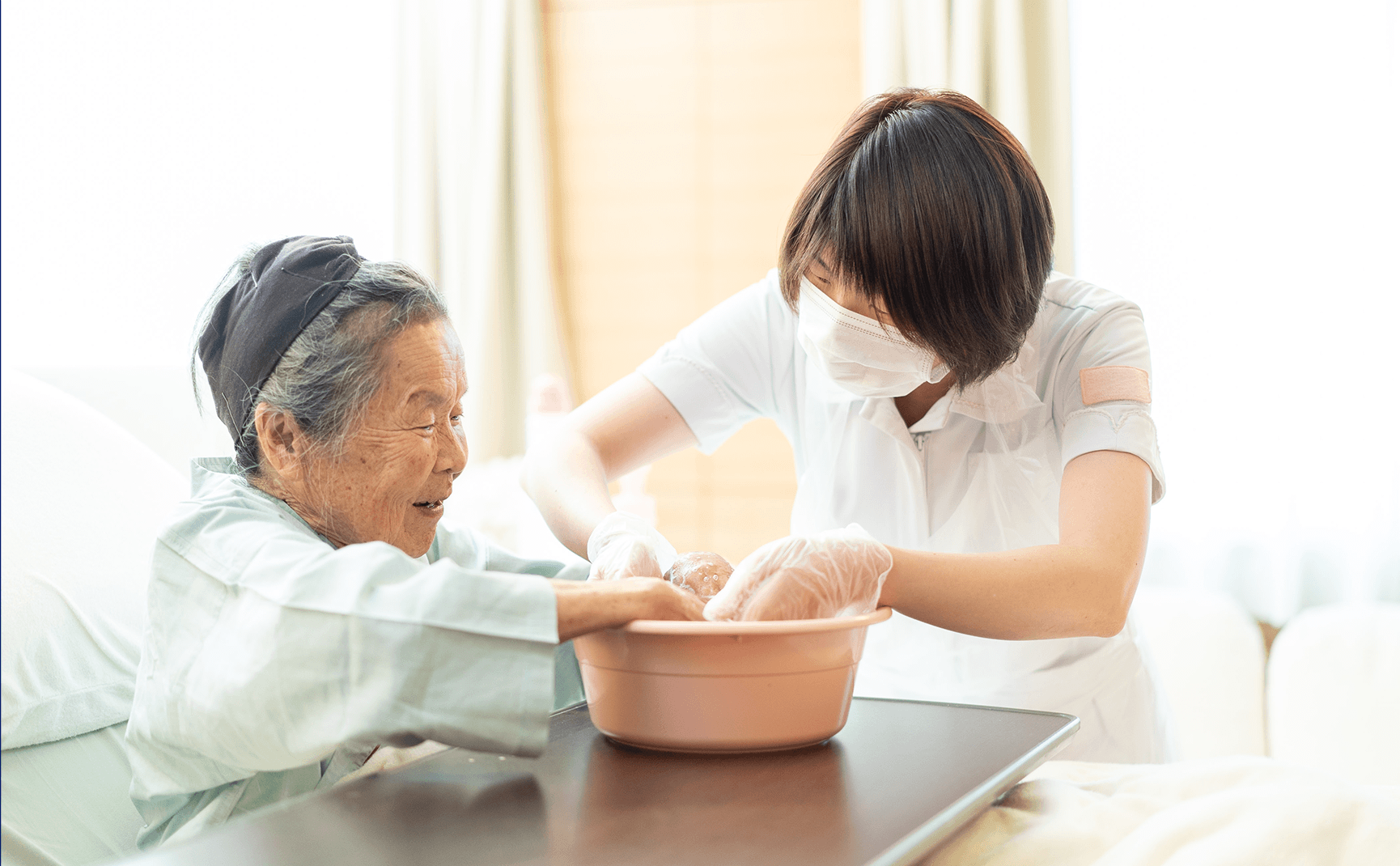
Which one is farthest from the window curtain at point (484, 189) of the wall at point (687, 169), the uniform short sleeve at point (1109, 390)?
the uniform short sleeve at point (1109, 390)

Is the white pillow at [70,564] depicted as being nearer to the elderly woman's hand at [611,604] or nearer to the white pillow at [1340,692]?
the elderly woman's hand at [611,604]

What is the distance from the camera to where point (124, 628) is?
1.18m

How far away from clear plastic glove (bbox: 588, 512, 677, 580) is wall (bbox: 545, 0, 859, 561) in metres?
1.90

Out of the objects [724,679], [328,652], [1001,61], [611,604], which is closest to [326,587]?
[328,652]

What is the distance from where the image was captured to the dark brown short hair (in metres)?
1.09

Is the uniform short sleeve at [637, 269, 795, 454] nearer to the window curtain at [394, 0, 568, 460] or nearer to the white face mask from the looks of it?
the white face mask

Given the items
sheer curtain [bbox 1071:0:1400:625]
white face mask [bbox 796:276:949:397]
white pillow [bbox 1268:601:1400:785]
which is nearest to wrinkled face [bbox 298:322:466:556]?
white face mask [bbox 796:276:949:397]

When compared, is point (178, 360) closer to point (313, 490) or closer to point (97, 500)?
point (97, 500)

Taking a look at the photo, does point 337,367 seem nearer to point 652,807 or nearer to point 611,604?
point 611,604

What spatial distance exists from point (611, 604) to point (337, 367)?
15.4 inches

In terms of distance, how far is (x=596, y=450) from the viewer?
1.45 meters

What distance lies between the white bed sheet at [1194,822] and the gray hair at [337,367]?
2.18 feet

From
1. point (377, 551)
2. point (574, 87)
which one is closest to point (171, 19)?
point (574, 87)

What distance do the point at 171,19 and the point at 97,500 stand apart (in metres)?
1.51
